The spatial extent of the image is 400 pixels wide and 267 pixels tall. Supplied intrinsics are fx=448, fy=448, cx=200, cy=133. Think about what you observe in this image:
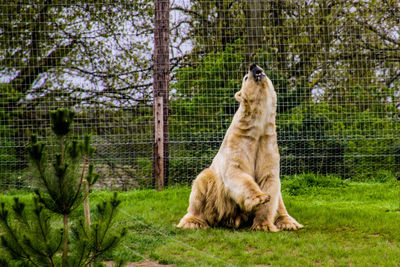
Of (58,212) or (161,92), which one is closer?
(58,212)

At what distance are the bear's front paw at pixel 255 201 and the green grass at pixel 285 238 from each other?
30 centimetres

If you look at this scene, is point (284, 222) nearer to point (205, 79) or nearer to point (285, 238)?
point (285, 238)

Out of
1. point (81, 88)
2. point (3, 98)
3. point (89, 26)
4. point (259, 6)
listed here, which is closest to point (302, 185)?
point (259, 6)

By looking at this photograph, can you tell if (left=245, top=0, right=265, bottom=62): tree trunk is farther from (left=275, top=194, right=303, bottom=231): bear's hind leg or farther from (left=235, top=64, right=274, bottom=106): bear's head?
(left=275, top=194, right=303, bottom=231): bear's hind leg

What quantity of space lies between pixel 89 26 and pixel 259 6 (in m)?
3.18

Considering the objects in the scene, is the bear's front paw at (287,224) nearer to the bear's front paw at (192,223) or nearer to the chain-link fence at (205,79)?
the bear's front paw at (192,223)

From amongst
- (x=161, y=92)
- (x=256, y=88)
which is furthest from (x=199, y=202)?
(x=161, y=92)

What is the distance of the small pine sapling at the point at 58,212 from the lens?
7.11 ft

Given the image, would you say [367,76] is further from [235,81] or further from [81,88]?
[81,88]

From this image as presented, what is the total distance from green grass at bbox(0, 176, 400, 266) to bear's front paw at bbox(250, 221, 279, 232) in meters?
0.11

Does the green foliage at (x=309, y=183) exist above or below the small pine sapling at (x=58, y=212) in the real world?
below

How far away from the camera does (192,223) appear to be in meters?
4.91

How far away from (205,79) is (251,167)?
3.41 meters

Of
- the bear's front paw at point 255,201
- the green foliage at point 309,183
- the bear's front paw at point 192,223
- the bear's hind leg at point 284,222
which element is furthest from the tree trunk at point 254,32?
the bear's front paw at point 255,201
